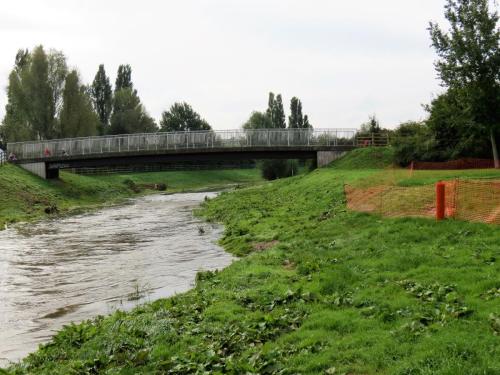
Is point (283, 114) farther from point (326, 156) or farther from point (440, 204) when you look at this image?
point (440, 204)

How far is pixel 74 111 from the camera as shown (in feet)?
262

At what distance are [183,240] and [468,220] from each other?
45.6 feet

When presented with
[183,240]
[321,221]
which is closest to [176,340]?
[321,221]

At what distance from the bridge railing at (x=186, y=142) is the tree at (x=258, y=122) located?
52.1 meters

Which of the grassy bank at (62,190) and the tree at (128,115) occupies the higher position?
the tree at (128,115)

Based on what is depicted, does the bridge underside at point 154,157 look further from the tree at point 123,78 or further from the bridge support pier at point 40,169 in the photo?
the tree at point 123,78

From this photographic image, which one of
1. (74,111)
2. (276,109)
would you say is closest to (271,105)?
(276,109)

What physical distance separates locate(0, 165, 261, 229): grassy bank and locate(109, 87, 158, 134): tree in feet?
72.2

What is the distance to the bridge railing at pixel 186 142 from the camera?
6003 centimetres

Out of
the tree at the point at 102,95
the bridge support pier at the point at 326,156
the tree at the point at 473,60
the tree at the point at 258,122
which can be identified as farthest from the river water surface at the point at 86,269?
the tree at the point at 102,95

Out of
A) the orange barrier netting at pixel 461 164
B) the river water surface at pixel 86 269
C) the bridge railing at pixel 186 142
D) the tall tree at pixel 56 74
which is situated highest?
the tall tree at pixel 56 74

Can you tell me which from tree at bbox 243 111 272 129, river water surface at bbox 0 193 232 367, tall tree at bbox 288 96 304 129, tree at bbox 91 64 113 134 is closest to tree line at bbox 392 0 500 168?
river water surface at bbox 0 193 232 367

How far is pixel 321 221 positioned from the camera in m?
22.5

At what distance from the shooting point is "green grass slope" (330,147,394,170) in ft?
164
